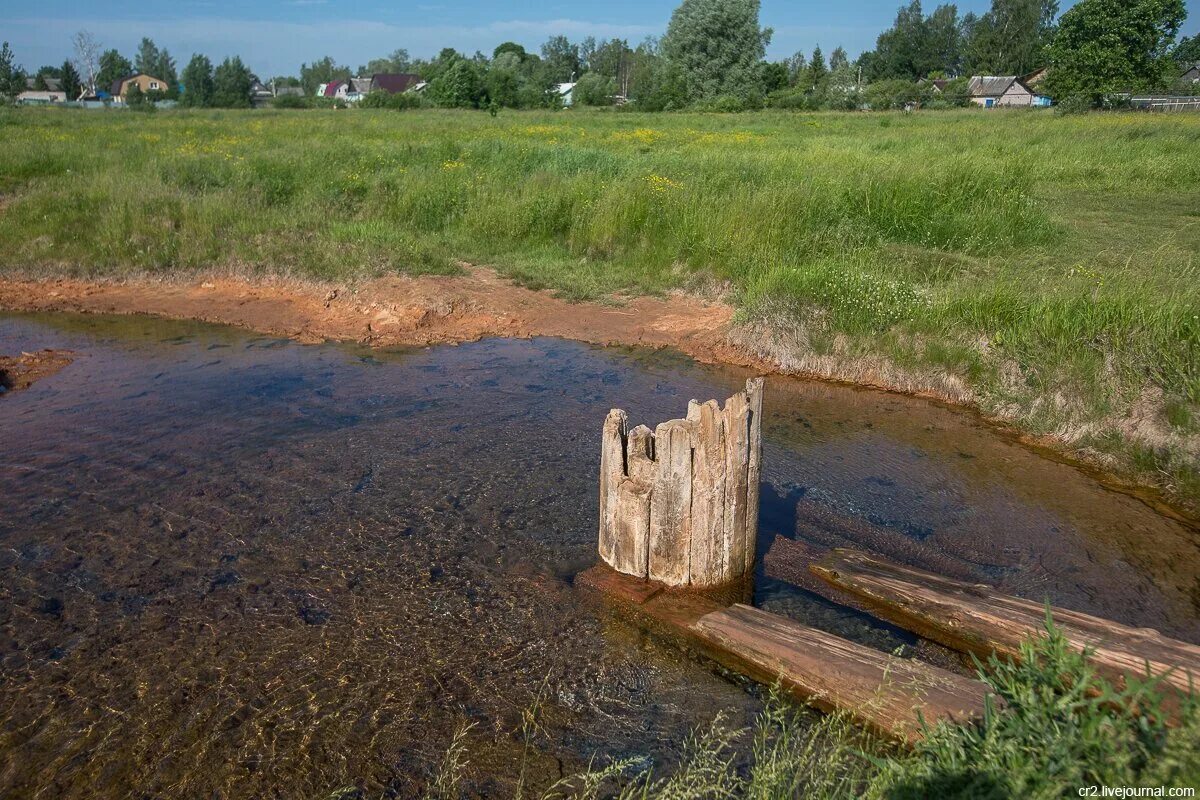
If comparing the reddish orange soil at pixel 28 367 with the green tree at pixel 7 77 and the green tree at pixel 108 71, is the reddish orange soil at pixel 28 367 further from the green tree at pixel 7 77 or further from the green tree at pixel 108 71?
the green tree at pixel 108 71

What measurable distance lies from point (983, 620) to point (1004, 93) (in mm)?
64484

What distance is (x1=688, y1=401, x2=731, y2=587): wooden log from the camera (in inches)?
156

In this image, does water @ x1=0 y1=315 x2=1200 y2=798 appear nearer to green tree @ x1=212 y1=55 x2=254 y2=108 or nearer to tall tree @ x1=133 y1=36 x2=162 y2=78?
green tree @ x1=212 y1=55 x2=254 y2=108

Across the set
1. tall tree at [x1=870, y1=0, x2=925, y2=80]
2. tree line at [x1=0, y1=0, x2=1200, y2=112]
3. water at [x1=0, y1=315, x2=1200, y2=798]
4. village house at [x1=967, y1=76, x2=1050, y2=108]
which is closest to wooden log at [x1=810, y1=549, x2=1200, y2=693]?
water at [x1=0, y1=315, x2=1200, y2=798]

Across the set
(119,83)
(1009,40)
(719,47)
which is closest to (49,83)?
(119,83)

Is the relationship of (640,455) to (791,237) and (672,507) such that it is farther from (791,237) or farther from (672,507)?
(791,237)

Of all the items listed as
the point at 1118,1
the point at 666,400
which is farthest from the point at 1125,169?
the point at 1118,1

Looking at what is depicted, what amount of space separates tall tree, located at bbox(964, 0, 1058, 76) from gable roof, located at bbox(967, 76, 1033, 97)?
44.6 ft

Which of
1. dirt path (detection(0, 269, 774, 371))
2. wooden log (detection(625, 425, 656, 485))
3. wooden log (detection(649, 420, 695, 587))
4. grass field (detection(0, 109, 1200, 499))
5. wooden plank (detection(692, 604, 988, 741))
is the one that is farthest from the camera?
dirt path (detection(0, 269, 774, 371))

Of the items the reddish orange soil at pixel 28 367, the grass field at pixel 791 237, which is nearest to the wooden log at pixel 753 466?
the grass field at pixel 791 237

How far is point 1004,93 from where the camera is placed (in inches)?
2281

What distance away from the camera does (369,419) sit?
6.66 meters

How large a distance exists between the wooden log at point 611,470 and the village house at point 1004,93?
61980mm

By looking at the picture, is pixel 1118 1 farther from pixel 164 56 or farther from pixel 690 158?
pixel 164 56
